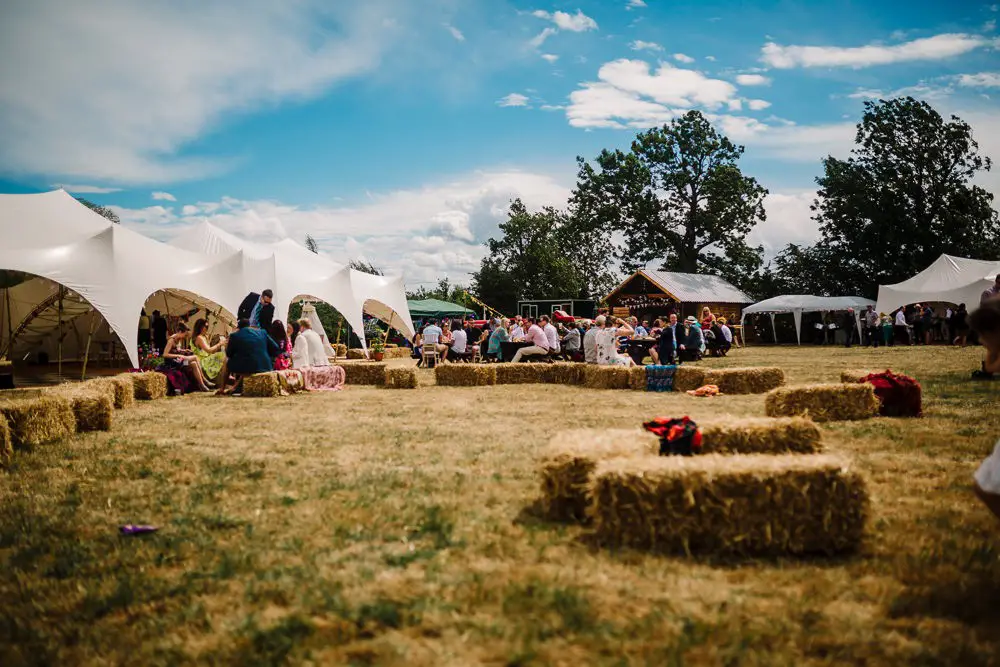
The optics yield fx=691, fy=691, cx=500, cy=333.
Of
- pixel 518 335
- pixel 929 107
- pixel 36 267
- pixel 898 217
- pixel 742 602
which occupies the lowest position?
pixel 742 602

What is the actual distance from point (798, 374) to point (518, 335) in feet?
22.5

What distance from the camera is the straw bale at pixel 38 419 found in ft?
21.8

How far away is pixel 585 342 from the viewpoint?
14320 mm

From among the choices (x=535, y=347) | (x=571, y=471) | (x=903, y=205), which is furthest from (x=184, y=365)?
(x=903, y=205)

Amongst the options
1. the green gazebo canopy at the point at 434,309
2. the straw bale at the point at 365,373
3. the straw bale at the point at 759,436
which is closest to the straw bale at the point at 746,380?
the straw bale at the point at 365,373

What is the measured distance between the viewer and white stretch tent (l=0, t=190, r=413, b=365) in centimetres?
1346

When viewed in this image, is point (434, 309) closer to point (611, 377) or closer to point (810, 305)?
point (810, 305)

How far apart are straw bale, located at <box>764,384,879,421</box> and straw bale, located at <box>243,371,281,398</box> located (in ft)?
26.7

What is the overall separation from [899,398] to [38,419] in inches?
361

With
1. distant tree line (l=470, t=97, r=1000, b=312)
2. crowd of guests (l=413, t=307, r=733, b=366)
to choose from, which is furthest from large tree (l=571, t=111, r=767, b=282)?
crowd of guests (l=413, t=307, r=733, b=366)

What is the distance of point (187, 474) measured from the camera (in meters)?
5.40

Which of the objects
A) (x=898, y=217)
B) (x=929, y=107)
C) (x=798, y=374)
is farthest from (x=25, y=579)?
(x=929, y=107)

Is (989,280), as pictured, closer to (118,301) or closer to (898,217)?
(898,217)

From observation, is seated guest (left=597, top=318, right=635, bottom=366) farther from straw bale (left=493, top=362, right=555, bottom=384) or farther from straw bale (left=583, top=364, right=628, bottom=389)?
straw bale (left=493, top=362, right=555, bottom=384)
